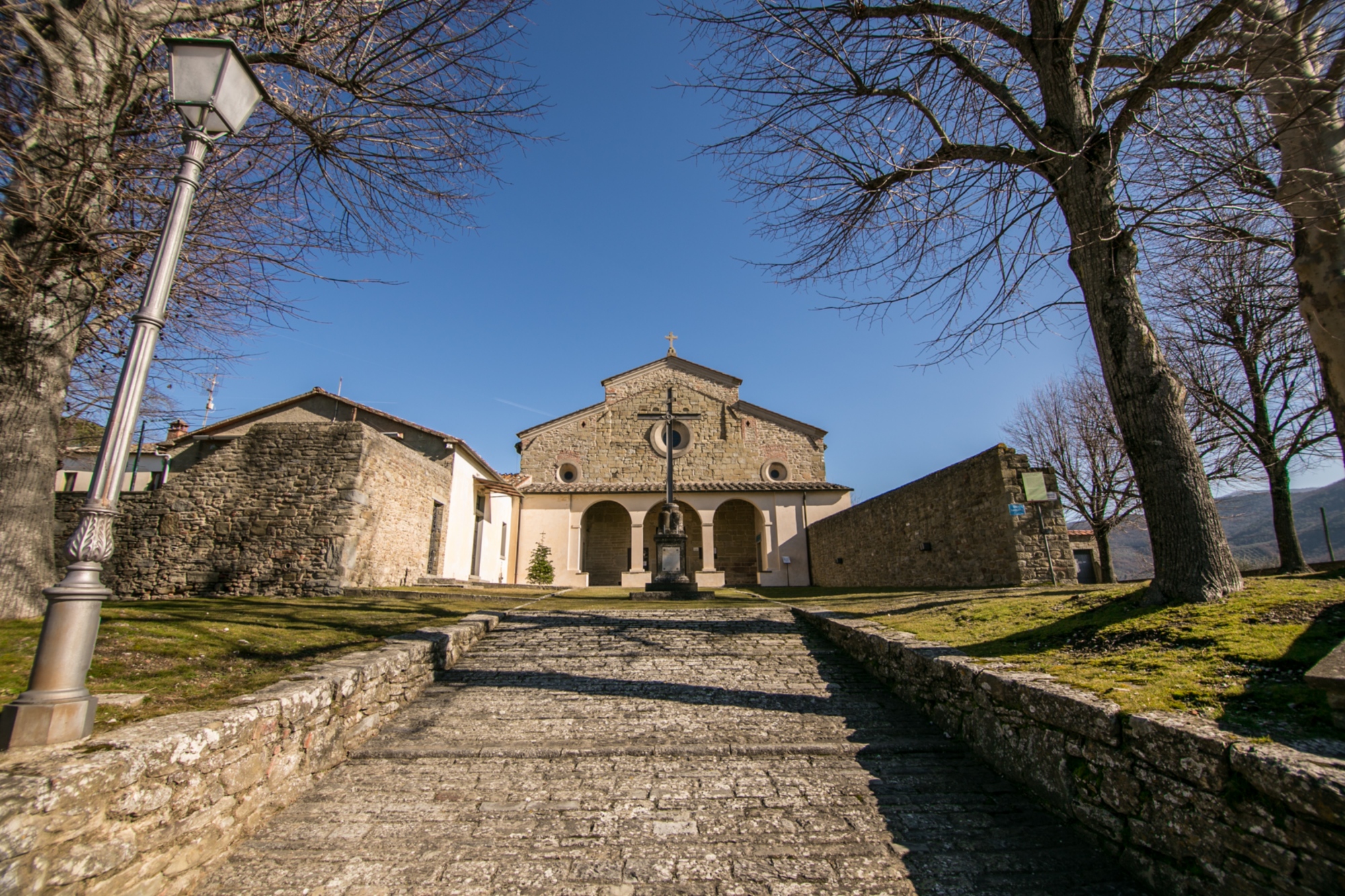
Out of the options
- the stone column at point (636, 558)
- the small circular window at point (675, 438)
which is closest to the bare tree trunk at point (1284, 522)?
the stone column at point (636, 558)

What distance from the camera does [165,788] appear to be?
8.04 feet

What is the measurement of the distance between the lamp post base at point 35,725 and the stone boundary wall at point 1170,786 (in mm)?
4412

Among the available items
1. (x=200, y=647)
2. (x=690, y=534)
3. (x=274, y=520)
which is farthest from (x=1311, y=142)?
A: (x=690, y=534)

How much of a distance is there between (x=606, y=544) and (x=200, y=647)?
19.1m

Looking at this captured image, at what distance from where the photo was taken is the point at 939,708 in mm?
4117

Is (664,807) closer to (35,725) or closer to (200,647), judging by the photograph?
(35,725)

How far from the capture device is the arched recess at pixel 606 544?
23.3m

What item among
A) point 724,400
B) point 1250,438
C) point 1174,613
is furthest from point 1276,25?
point 724,400

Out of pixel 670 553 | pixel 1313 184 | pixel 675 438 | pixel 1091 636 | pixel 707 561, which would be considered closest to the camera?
pixel 1091 636

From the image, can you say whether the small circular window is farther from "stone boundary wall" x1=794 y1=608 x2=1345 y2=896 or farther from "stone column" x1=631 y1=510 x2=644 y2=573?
"stone boundary wall" x1=794 y1=608 x2=1345 y2=896

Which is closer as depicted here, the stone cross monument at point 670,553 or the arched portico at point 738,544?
the stone cross monument at point 670,553

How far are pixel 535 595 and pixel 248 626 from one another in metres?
6.99

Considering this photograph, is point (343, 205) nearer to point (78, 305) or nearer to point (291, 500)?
point (78, 305)

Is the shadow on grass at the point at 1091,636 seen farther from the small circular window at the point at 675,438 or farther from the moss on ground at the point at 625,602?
the small circular window at the point at 675,438
